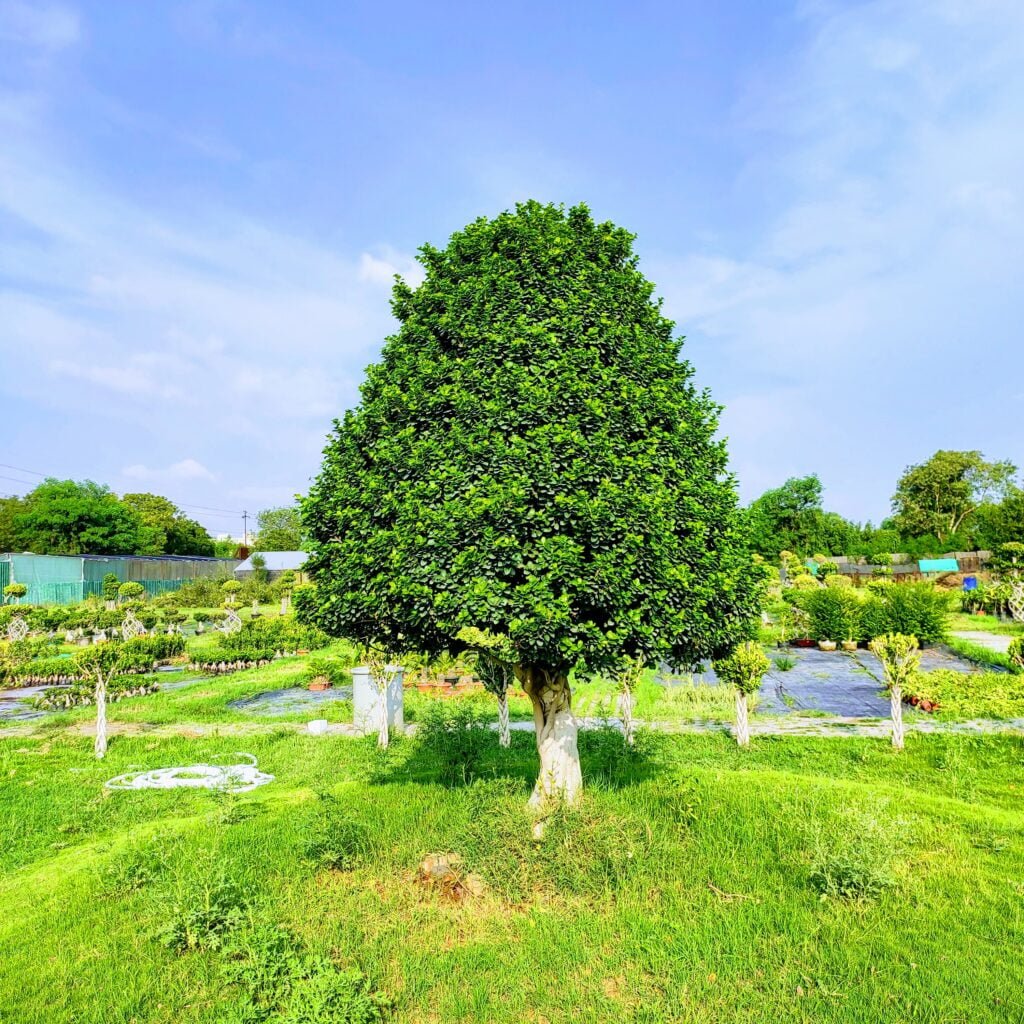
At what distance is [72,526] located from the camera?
59.7 metres

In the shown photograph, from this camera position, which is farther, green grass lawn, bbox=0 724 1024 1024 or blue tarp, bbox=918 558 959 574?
blue tarp, bbox=918 558 959 574

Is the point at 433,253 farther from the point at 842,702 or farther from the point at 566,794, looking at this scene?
the point at 842,702

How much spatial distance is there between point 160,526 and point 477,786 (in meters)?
82.3

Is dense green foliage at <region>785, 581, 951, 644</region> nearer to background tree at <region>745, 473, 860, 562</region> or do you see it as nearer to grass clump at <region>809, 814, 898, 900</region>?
grass clump at <region>809, 814, 898, 900</region>

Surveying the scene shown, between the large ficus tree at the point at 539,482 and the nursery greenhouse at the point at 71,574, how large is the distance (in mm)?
47713

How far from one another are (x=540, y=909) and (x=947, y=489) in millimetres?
75032

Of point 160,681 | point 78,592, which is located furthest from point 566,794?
point 78,592

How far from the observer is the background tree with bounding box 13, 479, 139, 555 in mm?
59062

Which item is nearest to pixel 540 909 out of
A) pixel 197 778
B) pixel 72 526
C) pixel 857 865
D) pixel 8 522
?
pixel 857 865

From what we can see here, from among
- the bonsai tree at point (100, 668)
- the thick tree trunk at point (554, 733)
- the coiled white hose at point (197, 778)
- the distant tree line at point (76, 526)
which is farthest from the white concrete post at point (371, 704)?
the distant tree line at point (76, 526)

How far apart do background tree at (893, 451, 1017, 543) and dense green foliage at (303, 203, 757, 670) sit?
71122 millimetres

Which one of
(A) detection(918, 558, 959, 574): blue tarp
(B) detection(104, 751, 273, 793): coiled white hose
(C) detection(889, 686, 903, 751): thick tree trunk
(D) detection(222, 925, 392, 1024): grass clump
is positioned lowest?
(B) detection(104, 751, 273, 793): coiled white hose

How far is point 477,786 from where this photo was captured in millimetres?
6641

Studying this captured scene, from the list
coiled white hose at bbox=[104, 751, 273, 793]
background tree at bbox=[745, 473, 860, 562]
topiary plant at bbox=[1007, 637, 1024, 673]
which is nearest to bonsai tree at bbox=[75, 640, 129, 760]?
coiled white hose at bbox=[104, 751, 273, 793]
